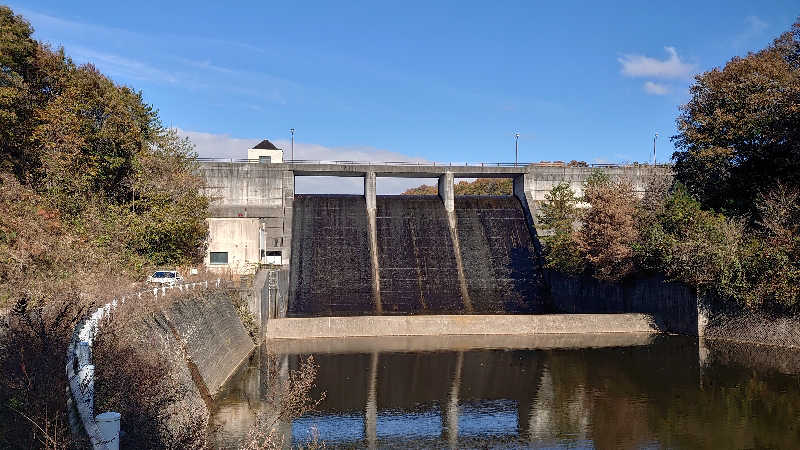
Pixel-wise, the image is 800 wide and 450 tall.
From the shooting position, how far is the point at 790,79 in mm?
31984

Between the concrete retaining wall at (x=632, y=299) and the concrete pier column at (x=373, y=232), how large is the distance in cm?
1001

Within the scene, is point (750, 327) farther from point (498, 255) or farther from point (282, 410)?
point (282, 410)

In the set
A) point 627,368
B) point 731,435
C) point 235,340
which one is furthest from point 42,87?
point 731,435

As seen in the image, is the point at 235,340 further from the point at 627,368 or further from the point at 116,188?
the point at 627,368

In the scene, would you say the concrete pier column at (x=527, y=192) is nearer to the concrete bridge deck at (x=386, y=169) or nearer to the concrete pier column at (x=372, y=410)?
the concrete bridge deck at (x=386, y=169)

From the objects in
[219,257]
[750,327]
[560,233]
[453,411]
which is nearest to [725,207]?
[750,327]

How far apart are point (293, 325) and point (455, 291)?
38.1 ft

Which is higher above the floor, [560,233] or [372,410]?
[560,233]

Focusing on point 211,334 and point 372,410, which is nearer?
point 372,410

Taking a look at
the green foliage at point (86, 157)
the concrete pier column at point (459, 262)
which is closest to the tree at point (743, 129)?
the concrete pier column at point (459, 262)

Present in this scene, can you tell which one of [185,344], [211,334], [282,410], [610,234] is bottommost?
[282,410]

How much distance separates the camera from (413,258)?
1702 inches

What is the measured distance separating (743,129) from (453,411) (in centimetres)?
2268

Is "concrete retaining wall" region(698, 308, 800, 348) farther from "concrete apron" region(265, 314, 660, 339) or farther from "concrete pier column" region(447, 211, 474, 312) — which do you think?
"concrete pier column" region(447, 211, 474, 312)
